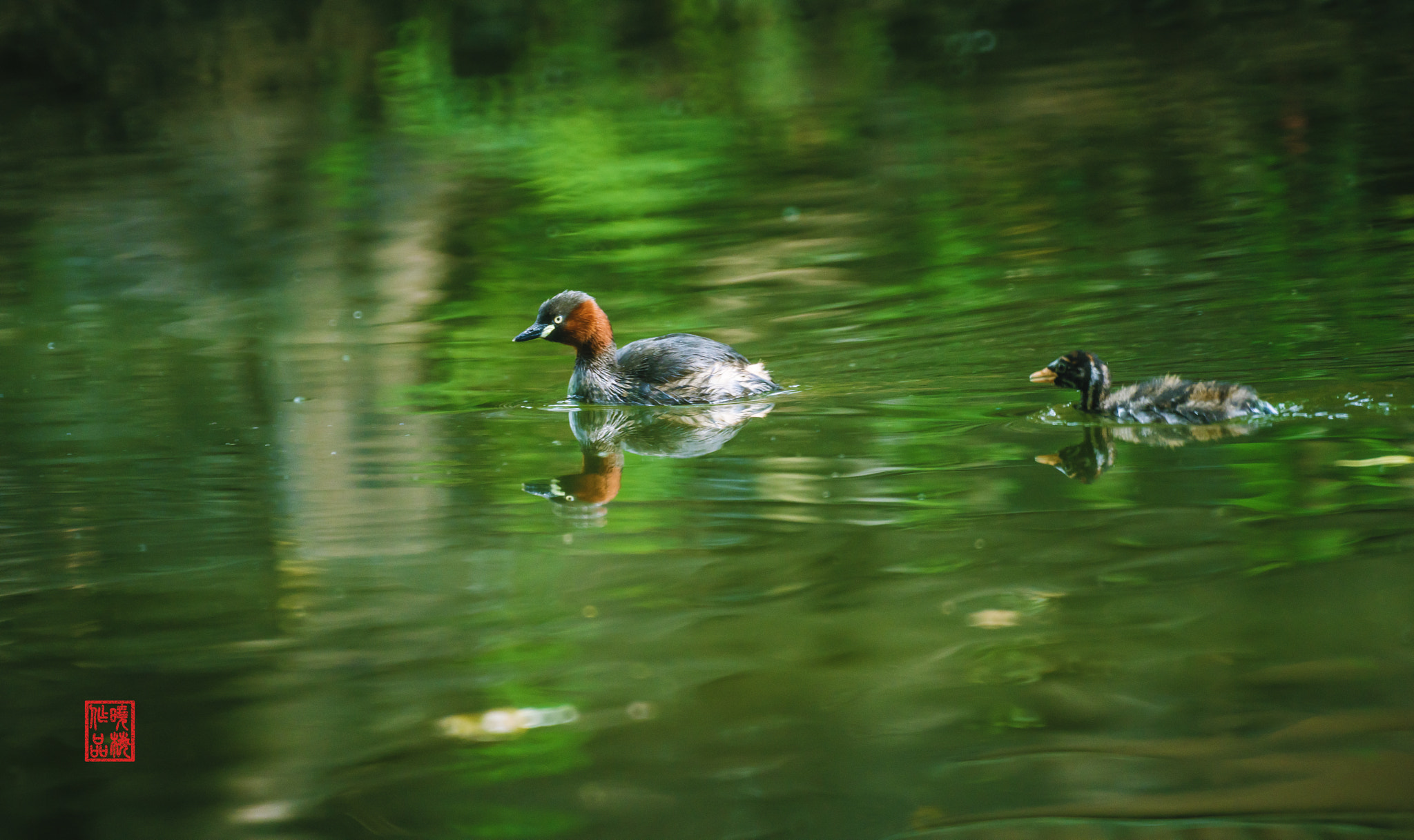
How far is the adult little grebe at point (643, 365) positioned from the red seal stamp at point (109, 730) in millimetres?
4446

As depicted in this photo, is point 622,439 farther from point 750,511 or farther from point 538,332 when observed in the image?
point 750,511

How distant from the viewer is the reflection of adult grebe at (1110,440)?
6363mm

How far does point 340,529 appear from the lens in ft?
20.2

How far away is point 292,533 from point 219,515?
1.86ft

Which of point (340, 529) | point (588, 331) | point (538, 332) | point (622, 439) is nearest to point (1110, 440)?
point (622, 439)

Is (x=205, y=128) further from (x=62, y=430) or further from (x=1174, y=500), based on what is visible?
(x=1174, y=500)

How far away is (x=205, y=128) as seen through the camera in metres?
25.8

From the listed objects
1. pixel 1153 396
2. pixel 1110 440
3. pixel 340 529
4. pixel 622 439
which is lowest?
pixel 622 439

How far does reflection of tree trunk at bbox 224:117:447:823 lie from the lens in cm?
417

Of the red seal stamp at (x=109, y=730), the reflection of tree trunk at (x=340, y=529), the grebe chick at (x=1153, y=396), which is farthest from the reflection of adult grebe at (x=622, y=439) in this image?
the red seal stamp at (x=109, y=730)

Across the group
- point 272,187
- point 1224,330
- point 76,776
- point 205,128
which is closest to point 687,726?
point 76,776

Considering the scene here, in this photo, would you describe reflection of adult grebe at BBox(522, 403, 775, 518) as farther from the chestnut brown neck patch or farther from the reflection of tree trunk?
the reflection of tree trunk

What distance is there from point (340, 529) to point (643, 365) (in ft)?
9.41

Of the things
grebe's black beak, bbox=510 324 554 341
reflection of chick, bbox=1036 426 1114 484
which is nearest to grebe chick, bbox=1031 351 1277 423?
reflection of chick, bbox=1036 426 1114 484
